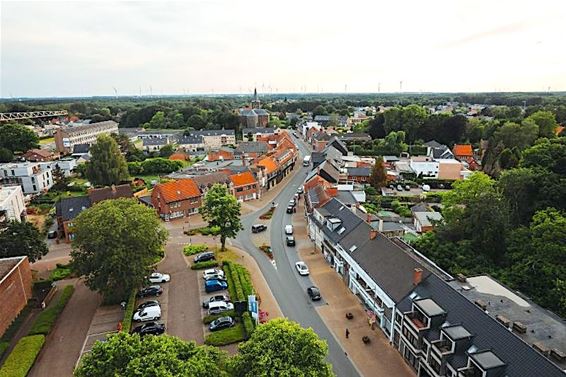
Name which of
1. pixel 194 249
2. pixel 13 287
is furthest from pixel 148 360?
pixel 194 249

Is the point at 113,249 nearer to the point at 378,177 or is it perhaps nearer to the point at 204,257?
the point at 204,257

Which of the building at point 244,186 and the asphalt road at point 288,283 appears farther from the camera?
the building at point 244,186

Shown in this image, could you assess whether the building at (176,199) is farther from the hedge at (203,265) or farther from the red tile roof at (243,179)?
the hedge at (203,265)

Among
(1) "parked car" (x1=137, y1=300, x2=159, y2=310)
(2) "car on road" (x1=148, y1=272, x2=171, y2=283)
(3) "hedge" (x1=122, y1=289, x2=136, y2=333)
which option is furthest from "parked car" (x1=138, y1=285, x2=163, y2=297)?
(1) "parked car" (x1=137, y1=300, x2=159, y2=310)

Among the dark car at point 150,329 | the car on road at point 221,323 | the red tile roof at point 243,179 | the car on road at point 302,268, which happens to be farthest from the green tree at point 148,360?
the red tile roof at point 243,179

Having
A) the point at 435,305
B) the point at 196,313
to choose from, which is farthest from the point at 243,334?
the point at 435,305

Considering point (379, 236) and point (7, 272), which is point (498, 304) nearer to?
point (379, 236)
